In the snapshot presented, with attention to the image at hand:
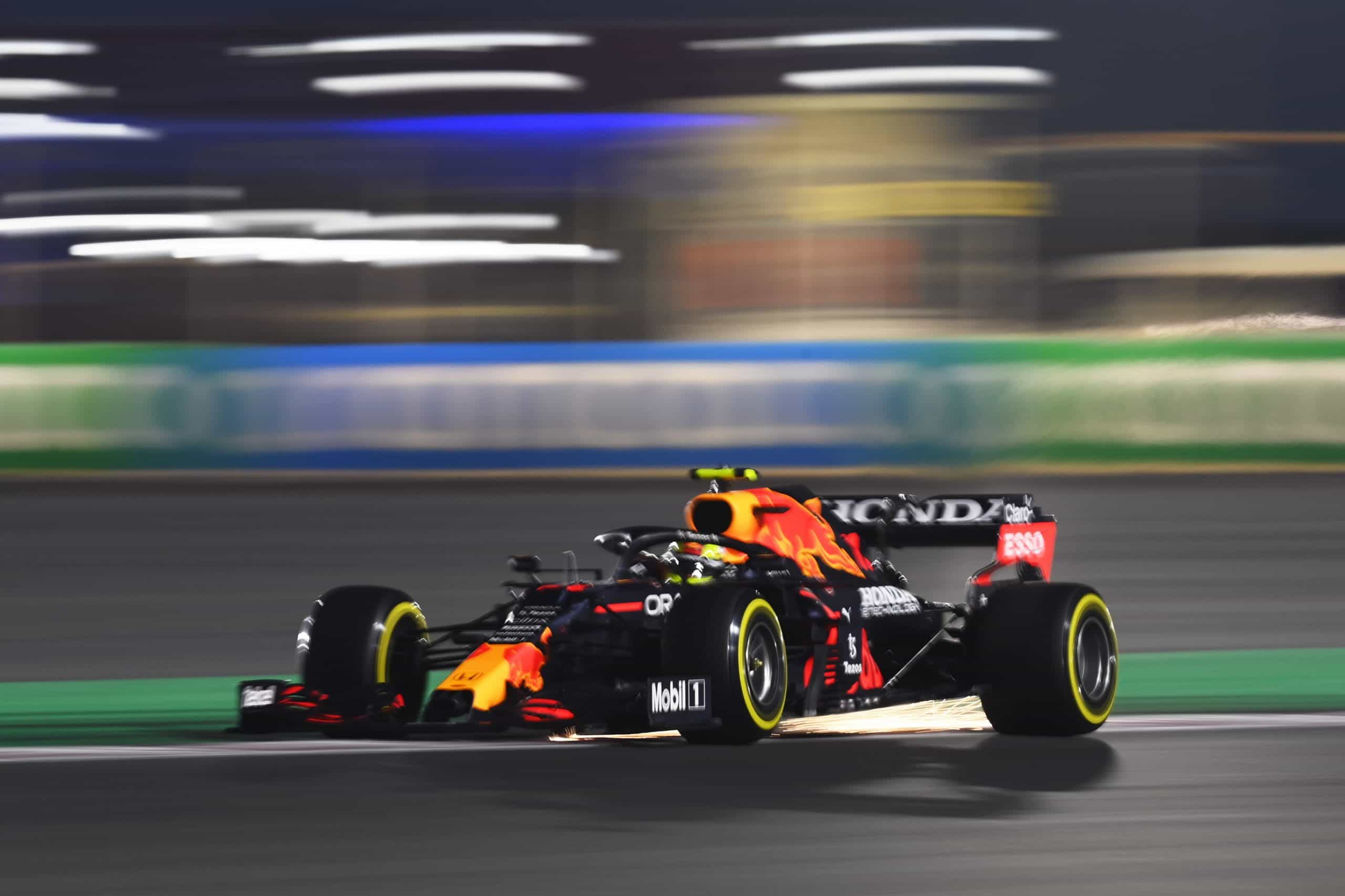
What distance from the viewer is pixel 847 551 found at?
26.9 feet

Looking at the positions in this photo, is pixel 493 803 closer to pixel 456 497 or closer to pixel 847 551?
pixel 847 551

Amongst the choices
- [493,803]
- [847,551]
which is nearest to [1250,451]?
[847,551]

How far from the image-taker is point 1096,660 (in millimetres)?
7977

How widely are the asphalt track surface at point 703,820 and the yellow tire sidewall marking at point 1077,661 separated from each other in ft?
0.59

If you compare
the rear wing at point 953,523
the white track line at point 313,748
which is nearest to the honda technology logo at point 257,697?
the white track line at point 313,748

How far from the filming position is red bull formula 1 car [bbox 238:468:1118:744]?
22.8 ft

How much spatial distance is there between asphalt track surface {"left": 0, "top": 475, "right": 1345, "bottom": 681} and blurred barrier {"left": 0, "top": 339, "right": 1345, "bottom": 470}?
1.18ft

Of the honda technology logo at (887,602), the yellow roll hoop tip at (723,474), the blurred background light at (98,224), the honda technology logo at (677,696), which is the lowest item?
the honda technology logo at (677,696)

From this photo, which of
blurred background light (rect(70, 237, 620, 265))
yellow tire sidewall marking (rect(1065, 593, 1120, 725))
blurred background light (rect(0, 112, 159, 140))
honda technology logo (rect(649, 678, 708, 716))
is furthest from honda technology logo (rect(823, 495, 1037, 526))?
blurred background light (rect(0, 112, 159, 140))

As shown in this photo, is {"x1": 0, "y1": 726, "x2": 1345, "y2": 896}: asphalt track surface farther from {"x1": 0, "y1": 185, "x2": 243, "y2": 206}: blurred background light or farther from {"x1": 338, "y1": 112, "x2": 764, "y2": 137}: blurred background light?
{"x1": 0, "y1": 185, "x2": 243, "y2": 206}: blurred background light

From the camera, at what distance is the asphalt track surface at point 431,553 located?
11812mm

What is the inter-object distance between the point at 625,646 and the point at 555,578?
6983mm

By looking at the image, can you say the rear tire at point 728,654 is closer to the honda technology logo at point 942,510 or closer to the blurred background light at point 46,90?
the honda technology logo at point 942,510

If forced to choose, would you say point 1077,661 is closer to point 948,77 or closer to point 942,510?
point 942,510
